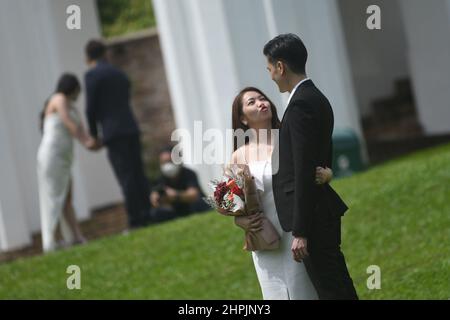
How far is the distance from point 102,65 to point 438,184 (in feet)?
13.0

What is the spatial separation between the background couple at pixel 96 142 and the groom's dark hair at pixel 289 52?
668 cm

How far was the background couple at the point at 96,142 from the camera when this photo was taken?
42.8 ft

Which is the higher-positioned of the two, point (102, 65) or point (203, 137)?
point (102, 65)

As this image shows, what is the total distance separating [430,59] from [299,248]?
423 inches

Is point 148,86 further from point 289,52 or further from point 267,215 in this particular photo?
point 289,52

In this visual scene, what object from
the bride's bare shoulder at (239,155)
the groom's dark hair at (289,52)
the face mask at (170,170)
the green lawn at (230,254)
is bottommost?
the green lawn at (230,254)

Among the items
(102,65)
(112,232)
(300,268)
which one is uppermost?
(102,65)

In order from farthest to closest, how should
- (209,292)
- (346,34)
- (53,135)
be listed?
(346,34) → (53,135) → (209,292)

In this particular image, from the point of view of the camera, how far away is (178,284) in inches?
418

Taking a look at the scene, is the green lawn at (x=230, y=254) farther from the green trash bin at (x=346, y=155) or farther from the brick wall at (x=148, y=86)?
the brick wall at (x=148, y=86)

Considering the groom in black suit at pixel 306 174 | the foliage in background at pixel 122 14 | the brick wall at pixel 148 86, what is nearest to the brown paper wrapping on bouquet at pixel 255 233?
the groom in black suit at pixel 306 174
